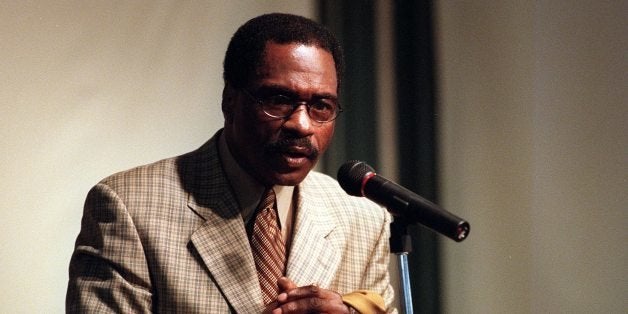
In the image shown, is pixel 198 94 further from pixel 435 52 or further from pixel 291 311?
pixel 291 311

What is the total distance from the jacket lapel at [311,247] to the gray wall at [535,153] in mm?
781

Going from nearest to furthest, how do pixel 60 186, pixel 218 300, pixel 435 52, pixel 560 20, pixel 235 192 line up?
pixel 218 300
pixel 235 192
pixel 60 186
pixel 560 20
pixel 435 52

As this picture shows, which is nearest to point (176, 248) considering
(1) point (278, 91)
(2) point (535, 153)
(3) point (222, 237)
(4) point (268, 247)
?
(3) point (222, 237)

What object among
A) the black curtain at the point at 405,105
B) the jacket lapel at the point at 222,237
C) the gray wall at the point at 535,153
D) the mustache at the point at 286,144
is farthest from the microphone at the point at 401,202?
the black curtain at the point at 405,105

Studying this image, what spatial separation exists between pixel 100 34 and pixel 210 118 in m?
0.49

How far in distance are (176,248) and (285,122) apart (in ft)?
1.27

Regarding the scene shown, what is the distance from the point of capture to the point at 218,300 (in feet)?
5.34

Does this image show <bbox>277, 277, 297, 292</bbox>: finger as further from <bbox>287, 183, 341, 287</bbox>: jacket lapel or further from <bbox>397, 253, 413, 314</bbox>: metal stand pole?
<bbox>397, 253, 413, 314</bbox>: metal stand pole

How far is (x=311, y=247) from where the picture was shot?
1791 millimetres

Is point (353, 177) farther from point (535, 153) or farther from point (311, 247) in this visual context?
point (535, 153)

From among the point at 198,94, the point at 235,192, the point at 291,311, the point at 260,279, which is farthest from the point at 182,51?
the point at 291,311

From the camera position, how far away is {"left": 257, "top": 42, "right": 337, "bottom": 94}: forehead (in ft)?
5.54

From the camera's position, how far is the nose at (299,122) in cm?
166

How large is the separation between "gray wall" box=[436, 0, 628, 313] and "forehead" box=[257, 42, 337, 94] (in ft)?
2.88
